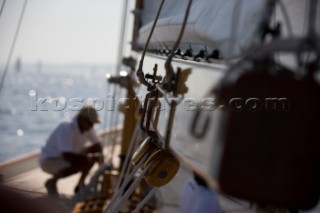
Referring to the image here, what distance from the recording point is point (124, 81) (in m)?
3.26

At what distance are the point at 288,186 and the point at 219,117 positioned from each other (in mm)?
117


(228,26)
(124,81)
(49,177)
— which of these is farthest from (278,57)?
(49,177)

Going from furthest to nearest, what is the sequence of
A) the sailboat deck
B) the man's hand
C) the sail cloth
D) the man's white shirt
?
the man's hand
the man's white shirt
the sailboat deck
the sail cloth

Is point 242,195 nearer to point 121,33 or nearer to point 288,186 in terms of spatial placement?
point 288,186

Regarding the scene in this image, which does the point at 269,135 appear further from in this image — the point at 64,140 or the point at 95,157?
the point at 95,157

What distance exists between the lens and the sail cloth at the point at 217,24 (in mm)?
740

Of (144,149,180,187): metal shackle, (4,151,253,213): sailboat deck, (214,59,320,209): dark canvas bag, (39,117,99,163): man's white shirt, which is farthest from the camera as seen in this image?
(39,117,99,163): man's white shirt

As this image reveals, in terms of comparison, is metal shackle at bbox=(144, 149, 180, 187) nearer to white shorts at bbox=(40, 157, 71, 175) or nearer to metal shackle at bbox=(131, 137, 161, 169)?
metal shackle at bbox=(131, 137, 161, 169)

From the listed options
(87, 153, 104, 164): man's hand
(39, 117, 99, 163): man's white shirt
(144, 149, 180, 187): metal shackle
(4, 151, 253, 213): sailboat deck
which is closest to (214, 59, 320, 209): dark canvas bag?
(144, 149, 180, 187): metal shackle

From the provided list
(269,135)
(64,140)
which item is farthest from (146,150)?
(64,140)

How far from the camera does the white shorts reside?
368cm

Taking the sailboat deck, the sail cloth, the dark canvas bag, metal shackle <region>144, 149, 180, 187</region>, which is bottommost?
the sailboat deck

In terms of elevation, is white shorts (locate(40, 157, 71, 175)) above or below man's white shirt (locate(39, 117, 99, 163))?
below

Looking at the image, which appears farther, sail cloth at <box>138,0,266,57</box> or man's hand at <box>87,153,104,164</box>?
man's hand at <box>87,153,104,164</box>
